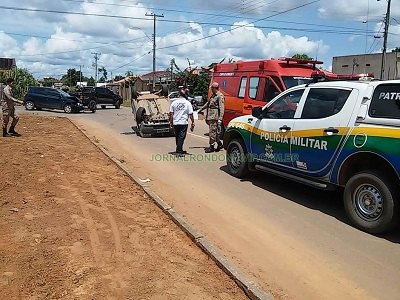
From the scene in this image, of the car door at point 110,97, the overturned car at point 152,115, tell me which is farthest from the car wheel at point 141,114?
the car door at point 110,97

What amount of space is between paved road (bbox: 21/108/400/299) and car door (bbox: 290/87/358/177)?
781mm

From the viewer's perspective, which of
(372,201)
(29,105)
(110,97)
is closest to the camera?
(372,201)

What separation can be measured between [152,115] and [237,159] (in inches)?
308

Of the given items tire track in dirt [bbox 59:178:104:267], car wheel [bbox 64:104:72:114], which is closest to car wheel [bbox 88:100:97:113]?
car wheel [bbox 64:104:72:114]

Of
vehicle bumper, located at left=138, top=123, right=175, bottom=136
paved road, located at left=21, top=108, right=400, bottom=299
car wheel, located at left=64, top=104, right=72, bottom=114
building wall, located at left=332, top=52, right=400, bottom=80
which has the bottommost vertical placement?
car wheel, located at left=64, top=104, right=72, bottom=114

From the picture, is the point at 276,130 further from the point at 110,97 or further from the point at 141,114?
the point at 110,97

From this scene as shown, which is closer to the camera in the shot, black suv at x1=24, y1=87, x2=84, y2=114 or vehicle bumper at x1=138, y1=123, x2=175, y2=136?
vehicle bumper at x1=138, y1=123, x2=175, y2=136

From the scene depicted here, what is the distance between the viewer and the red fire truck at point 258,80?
11.1 meters

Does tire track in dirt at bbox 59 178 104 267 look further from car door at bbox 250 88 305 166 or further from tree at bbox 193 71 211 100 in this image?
tree at bbox 193 71 211 100

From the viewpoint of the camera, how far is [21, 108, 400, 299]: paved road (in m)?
4.32

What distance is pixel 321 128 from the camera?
6422 millimetres

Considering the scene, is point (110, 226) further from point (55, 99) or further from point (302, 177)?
point (55, 99)

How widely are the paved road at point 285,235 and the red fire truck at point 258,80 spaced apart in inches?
107

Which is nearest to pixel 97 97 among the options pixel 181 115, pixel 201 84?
pixel 201 84
